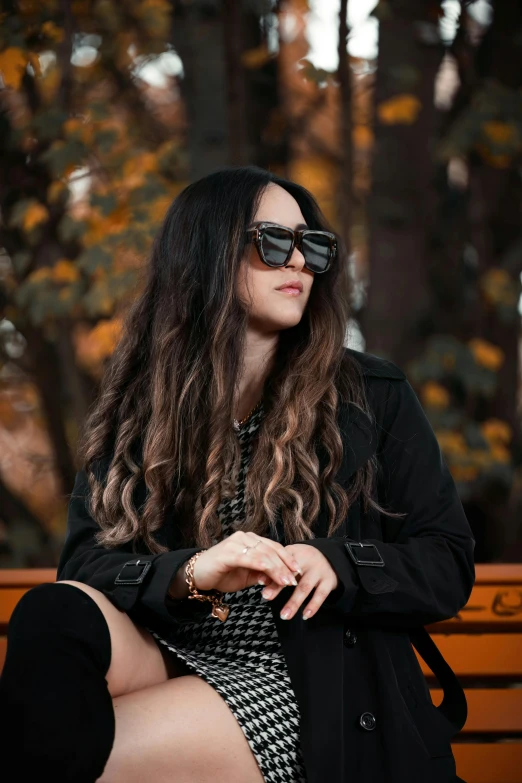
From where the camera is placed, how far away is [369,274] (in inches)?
243

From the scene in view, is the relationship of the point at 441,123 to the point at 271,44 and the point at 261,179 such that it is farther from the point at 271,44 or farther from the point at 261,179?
the point at 261,179

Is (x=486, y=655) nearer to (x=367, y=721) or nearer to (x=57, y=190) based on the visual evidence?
(x=367, y=721)

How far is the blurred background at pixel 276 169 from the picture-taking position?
5.64 m

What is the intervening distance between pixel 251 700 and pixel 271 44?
191 inches

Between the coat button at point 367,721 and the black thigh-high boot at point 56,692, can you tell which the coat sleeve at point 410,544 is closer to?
the coat button at point 367,721

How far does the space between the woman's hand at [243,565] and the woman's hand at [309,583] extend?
0.02m

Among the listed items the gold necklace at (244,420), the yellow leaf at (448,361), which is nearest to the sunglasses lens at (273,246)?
the gold necklace at (244,420)

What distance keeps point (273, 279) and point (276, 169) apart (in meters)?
3.83

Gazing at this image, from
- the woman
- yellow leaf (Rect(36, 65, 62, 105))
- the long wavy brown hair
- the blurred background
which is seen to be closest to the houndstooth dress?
the woman

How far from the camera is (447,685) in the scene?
2.62m

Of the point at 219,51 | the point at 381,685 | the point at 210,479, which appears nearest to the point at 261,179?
the point at 210,479

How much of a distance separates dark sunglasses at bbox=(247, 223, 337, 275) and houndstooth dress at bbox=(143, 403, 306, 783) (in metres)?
0.58

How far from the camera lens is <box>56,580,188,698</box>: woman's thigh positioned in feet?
7.70

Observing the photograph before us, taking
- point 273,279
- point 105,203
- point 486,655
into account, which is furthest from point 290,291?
point 105,203
